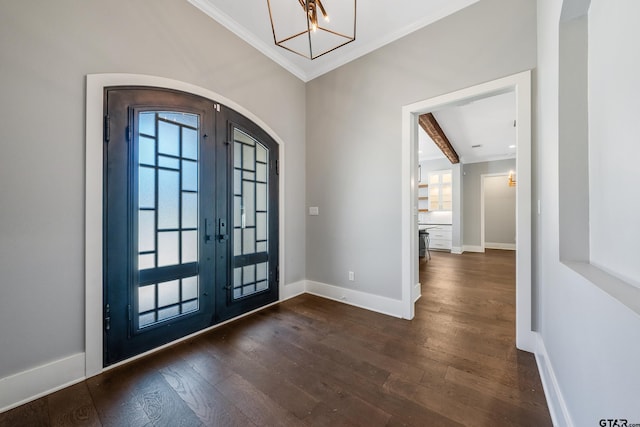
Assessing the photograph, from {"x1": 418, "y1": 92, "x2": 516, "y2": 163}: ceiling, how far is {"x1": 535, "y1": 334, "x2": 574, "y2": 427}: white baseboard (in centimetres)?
257

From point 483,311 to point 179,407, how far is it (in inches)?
120

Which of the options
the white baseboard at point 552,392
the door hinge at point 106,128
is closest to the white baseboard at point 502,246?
the white baseboard at point 552,392

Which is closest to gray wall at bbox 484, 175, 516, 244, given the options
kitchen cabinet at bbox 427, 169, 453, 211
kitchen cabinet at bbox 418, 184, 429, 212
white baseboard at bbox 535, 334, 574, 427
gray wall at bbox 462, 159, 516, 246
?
gray wall at bbox 462, 159, 516, 246

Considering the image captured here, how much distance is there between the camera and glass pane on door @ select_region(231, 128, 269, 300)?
259cm

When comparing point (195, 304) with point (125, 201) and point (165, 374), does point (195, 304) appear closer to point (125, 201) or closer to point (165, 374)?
point (165, 374)

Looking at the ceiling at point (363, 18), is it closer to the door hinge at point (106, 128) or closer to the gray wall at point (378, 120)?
the gray wall at point (378, 120)

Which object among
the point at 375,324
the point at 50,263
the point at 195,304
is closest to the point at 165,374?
the point at 195,304

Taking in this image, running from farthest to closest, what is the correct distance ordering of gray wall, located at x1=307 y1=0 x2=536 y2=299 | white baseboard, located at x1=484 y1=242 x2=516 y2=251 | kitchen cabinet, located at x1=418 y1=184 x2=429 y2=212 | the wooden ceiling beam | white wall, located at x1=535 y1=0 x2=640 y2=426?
kitchen cabinet, located at x1=418 y1=184 x2=429 y2=212 < white baseboard, located at x1=484 y1=242 x2=516 y2=251 < the wooden ceiling beam < gray wall, located at x1=307 y1=0 x2=536 y2=299 < white wall, located at x1=535 y1=0 x2=640 y2=426

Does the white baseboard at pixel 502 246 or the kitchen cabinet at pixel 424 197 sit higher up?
the kitchen cabinet at pixel 424 197

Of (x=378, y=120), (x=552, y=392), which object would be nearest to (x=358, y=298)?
(x=552, y=392)

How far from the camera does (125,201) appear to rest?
1799 millimetres

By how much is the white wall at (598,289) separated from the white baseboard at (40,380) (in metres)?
2.70

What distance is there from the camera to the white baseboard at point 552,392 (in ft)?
3.70

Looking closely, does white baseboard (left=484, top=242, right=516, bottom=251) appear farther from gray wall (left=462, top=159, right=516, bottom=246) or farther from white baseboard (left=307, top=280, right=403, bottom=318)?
white baseboard (left=307, top=280, right=403, bottom=318)
